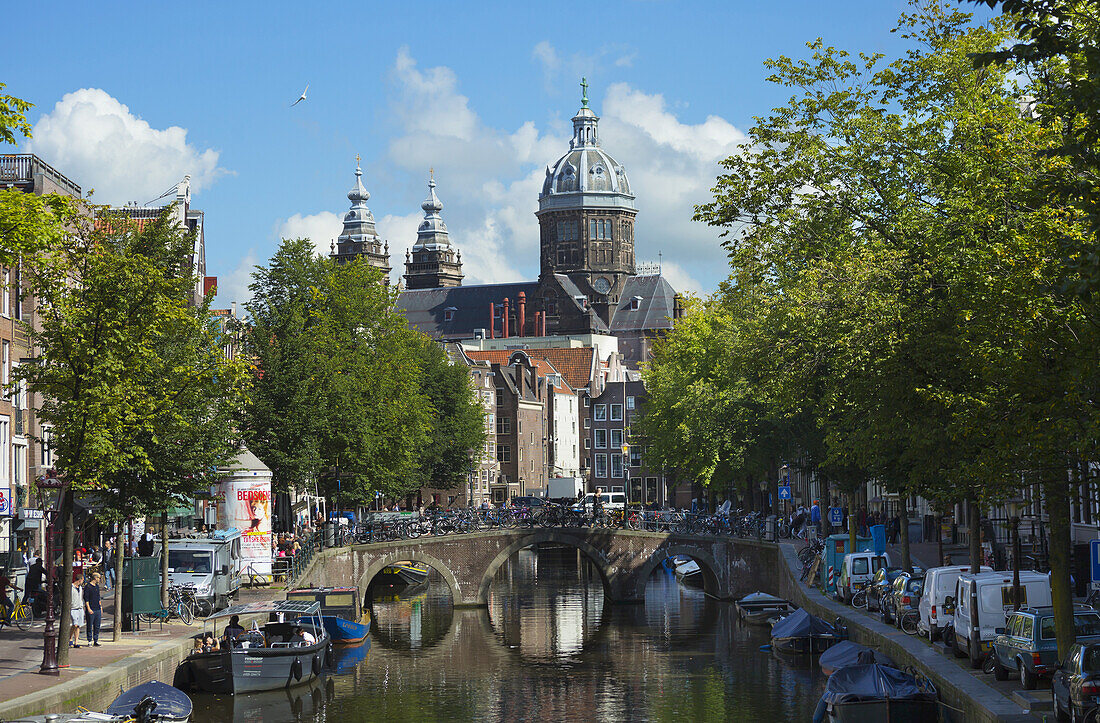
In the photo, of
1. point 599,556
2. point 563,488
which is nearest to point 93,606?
point 599,556

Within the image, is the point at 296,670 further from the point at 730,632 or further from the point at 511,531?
the point at 511,531

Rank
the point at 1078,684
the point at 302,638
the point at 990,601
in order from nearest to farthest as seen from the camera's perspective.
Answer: the point at 1078,684, the point at 990,601, the point at 302,638

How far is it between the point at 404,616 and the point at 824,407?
106 ft

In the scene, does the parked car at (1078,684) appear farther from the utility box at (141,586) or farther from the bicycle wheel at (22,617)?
the bicycle wheel at (22,617)

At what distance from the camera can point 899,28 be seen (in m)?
32.0

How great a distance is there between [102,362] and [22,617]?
9.69 metres

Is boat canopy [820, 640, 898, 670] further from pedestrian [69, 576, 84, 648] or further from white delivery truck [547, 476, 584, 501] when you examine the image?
white delivery truck [547, 476, 584, 501]

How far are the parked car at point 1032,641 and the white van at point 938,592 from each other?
5553 millimetres

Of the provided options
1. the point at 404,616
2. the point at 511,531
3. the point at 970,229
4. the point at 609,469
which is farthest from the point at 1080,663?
the point at 609,469

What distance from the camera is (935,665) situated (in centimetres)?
2811

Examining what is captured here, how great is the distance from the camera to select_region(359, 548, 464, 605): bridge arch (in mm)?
62062

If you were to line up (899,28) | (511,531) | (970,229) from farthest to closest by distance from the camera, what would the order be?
(511,531) < (899,28) < (970,229)

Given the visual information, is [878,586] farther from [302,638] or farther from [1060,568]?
[1060,568]

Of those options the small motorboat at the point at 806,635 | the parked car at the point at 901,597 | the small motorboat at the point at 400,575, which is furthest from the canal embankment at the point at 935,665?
the small motorboat at the point at 400,575
